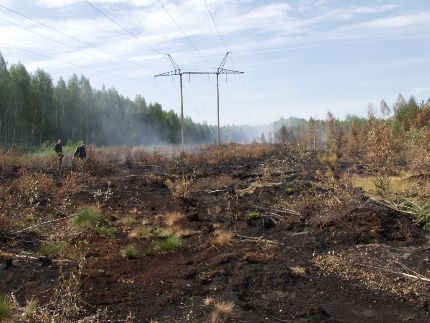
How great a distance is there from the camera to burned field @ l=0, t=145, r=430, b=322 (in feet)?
17.1

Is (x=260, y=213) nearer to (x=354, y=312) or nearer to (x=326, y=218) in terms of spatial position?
(x=326, y=218)

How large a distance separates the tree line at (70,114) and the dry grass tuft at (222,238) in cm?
3774

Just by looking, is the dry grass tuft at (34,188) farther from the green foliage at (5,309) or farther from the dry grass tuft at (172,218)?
the green foliage at (5,309)

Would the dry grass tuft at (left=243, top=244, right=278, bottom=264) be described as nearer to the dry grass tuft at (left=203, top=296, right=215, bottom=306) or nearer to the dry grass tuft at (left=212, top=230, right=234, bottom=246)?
the dry grass tuft at (left=212, top=230, right=234, bottom=246)

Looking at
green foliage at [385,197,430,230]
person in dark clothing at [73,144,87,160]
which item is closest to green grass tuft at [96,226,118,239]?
green foliage at [385,197,430,230]

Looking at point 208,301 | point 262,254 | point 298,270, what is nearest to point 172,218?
point 262,254

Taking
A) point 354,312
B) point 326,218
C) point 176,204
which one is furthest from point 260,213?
point 354,312

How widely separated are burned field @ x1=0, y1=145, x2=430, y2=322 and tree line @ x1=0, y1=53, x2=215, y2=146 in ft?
120

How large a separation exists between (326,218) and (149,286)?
14.2ft

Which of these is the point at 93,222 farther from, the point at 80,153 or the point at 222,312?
the point at 80,153

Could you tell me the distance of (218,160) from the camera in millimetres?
29125

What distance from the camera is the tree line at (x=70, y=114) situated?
157 ft

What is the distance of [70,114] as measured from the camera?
6059 centimetres

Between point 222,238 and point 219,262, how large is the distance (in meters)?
1.41
